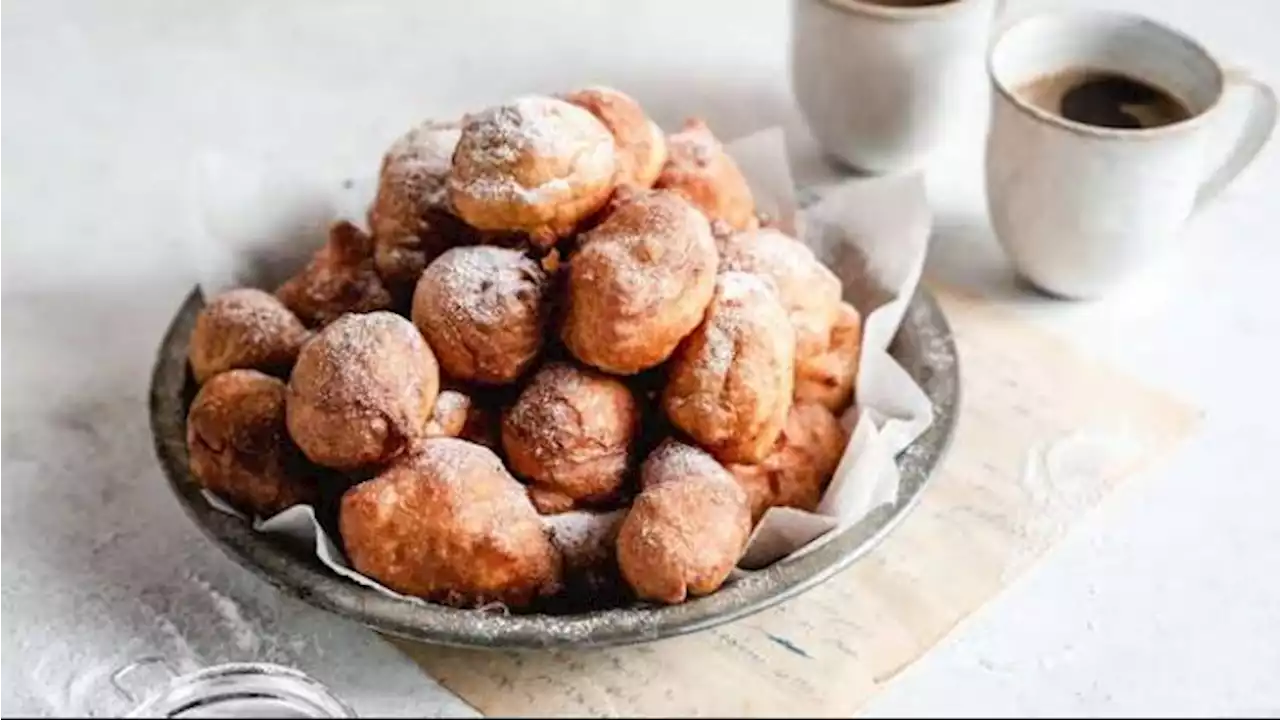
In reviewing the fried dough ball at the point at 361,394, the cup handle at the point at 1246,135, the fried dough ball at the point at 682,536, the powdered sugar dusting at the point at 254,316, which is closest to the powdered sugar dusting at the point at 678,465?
the fried dough ball at the point at 682,536

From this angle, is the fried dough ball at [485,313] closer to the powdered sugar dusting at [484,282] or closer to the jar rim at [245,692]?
the powdered sugar dusting at [484,282]

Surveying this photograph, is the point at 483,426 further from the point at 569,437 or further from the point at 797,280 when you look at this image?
the point at 797,280

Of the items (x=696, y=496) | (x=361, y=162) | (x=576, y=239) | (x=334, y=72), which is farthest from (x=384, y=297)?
(x=334, y=72)

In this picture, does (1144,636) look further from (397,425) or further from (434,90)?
(434,90)

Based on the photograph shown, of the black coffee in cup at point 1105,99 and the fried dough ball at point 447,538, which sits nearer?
the fried dough ball at point 447,538

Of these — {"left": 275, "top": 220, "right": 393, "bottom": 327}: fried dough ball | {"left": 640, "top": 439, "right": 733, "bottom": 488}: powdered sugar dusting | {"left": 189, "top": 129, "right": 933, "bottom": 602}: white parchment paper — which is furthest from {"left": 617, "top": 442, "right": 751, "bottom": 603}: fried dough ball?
{"left": 275, "top": 220, "right": 393, "bottom": 327}: fried dough ball
